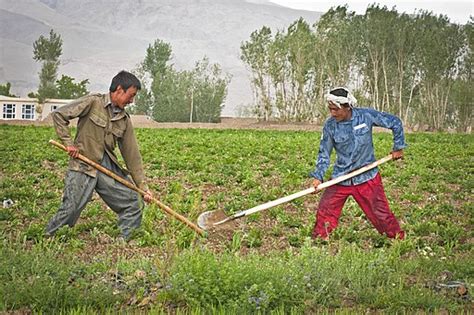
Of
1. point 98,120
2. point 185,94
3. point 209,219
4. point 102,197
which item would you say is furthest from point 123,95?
point 185,94

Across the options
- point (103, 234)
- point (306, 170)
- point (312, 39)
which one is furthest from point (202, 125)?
point (103, 234)

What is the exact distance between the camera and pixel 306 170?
1263cm

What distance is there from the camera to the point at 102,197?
6.86 m

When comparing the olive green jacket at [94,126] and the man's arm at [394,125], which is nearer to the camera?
the olive green jacket at [94,126]

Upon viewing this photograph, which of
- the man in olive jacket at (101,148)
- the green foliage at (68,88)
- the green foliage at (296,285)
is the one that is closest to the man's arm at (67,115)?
the man in olive jacket at (101,148)

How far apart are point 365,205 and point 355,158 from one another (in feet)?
1.38

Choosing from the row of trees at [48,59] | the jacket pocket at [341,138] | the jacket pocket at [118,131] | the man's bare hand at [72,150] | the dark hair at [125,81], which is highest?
the row of trees at [48,59]

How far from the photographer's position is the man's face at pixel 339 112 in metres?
6.67

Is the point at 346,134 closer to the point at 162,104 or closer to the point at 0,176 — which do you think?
the point at 0,176

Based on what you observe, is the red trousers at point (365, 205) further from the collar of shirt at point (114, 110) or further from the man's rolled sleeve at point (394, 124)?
the collar of shirt at point (114, 110)

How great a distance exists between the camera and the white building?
4297 centimetres

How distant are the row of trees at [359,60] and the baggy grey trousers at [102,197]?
31395mm

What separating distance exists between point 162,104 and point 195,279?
43411mm

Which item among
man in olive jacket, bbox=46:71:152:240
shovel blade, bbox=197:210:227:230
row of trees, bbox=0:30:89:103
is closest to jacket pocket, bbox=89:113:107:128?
man in olive jacket, bbox=46:71:152:240
